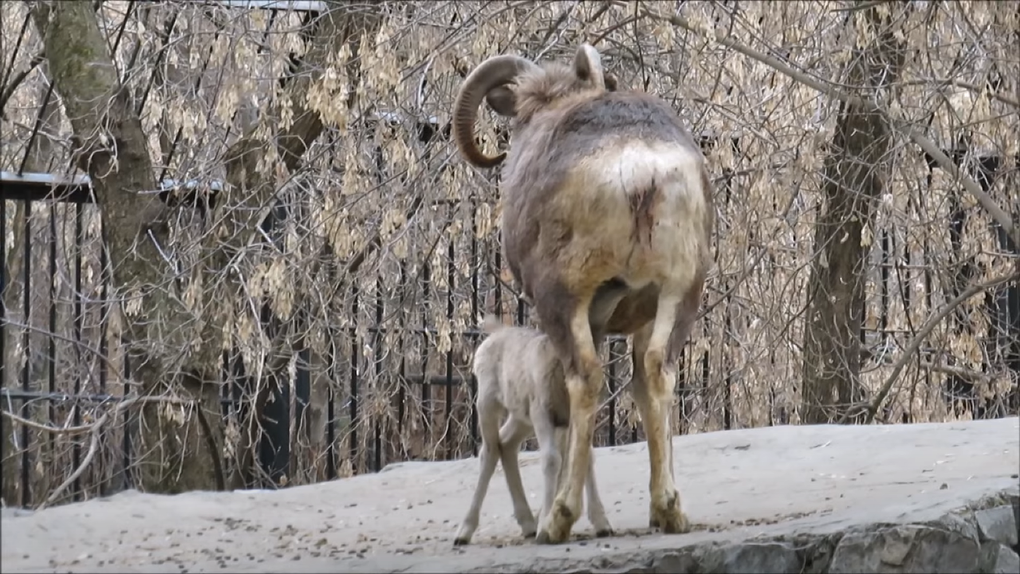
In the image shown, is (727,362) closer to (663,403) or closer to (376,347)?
(376,347)

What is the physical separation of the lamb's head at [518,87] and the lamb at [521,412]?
95 cm

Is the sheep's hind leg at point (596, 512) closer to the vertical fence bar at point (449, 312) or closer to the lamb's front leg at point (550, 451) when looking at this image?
the lamb's front leg at point (550, 451)

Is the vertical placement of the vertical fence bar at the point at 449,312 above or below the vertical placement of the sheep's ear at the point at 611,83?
below

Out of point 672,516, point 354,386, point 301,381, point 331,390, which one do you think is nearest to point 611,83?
point 672,516

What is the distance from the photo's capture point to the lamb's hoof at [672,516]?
18.6 ft

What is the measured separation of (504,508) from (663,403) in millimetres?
1689

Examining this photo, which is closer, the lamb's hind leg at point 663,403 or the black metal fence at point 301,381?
the lamb's hind leg at point 663,403

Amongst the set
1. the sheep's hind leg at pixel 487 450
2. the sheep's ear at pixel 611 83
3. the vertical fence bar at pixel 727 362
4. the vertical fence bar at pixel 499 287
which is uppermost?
the sheep's ear at pixel 611 83

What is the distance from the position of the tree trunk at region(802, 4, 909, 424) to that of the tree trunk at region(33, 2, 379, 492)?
10.1ft

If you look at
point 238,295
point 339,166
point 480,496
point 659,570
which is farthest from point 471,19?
point 659,570

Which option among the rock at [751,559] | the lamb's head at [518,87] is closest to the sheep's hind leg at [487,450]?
the lamb's head at [518,87]

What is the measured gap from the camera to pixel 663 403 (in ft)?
A: 18.8

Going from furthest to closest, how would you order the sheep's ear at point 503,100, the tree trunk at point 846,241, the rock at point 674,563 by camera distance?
1. the tree trunk at point 846,241
2. the sheep's ear at point 503,100
3. the rock at point 674,563

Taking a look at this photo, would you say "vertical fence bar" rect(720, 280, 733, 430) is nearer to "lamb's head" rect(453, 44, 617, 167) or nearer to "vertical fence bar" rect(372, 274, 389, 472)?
"vertical fence bar" rect(372, 274, 389, 472)
